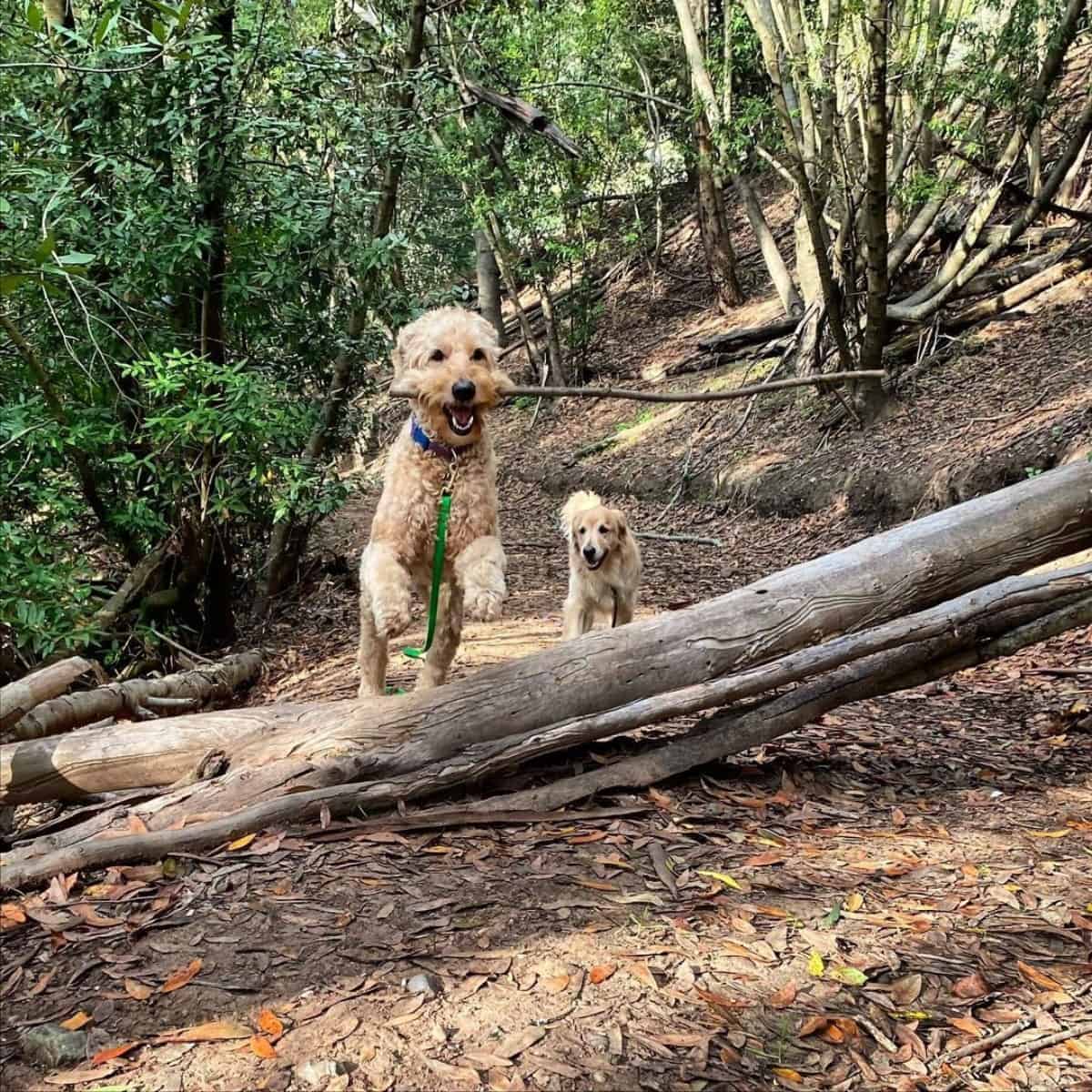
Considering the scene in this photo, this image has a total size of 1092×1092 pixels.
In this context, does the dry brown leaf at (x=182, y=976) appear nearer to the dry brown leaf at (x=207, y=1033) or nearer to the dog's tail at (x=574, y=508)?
the dry brown leaf at (x=207, y=1033)

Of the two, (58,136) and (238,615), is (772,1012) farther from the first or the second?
(238,615)

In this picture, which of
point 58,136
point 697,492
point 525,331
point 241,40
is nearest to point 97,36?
point 58,136

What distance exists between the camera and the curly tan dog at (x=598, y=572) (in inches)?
300

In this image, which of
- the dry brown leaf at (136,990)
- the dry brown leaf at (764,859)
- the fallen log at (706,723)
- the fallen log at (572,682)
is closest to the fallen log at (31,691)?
the fallen log at (572,682)

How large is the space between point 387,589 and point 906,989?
2920 mm

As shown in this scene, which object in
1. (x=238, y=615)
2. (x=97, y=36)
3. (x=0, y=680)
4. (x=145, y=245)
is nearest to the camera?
(x=97, y=36)

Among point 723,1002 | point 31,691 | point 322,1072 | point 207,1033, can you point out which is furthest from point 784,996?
point 31,691

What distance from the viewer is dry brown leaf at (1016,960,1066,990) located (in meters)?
2.87

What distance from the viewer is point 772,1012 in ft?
8.89

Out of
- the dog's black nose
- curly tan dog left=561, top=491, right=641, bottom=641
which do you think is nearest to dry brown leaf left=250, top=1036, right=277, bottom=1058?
the dog's black nose

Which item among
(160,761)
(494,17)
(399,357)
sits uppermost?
(494,17)

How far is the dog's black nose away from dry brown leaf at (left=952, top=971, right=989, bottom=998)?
3.22m

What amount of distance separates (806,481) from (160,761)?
9.44 meters

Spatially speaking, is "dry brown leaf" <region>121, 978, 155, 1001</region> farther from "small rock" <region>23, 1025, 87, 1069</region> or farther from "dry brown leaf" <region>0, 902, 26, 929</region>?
"dry brown leaf" <region>0, 902, 26, 929</region>
